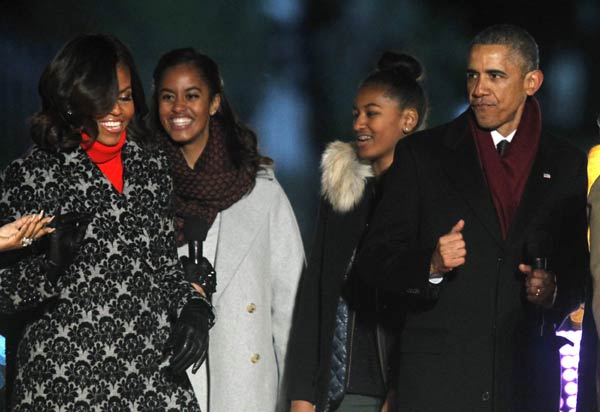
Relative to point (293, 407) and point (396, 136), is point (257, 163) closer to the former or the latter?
point (396, 136)

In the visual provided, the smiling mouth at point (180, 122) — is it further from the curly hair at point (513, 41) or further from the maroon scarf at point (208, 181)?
the curly hair at point (513, 41)

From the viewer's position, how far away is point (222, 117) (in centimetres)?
544

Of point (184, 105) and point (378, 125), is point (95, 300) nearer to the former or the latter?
point (184, 105)

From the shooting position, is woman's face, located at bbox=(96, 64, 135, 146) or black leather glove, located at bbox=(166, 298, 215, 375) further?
woman's face, located at bbox=(96, 64, 135, 146)

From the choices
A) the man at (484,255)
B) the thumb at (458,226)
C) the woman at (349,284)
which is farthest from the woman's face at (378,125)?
the thumb at (458,226)

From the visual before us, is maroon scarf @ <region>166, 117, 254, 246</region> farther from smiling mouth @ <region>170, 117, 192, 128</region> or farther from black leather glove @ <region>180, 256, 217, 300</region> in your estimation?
black leather glove @ <region>180, 256, 217, 300</region>

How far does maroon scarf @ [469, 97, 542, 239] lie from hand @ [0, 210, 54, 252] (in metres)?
1.37

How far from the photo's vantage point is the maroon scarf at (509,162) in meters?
4.55

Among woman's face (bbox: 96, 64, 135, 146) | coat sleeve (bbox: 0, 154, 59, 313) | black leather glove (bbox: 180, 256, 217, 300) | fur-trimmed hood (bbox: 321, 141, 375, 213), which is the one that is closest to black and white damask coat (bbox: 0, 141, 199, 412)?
coat sleeve (bbox: 0, 154, 59, 313)

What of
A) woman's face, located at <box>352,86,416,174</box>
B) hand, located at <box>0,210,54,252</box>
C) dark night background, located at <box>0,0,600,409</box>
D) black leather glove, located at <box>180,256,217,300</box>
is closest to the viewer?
hand, located at <box>0,210,54,252</box>

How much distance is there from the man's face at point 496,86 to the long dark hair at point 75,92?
111 cm

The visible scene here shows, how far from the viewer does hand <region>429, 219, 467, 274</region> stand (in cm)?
430

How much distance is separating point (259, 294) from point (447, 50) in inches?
151

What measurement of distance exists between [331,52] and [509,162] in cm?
407
